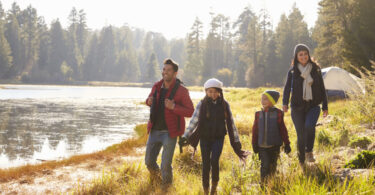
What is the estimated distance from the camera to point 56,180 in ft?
23.5

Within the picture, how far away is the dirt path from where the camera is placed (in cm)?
644

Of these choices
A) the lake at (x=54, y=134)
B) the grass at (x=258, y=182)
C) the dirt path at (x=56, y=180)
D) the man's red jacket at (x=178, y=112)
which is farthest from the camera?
the lake at (x=54, y=134)

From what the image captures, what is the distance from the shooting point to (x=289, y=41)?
176 ft

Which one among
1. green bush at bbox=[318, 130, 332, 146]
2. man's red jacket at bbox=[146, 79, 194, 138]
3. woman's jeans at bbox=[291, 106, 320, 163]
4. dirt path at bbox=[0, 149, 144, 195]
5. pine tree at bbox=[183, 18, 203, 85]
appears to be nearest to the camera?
man's red jacket at bbox=[146, 79, 194, 138]

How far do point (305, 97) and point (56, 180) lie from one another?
18.4ft

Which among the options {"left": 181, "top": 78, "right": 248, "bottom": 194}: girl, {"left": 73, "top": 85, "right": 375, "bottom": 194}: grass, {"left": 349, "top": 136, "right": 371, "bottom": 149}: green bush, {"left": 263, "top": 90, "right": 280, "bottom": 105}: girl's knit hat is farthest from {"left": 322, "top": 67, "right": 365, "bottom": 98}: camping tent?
{"left": 181, "top": 78, "right": 248, "bottom": 194}: girl

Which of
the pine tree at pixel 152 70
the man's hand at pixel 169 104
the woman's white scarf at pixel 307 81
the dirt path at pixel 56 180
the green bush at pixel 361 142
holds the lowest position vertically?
the dirt path at pixel 56 180

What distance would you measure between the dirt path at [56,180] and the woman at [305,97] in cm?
370

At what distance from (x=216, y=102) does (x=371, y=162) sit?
2.39 metres

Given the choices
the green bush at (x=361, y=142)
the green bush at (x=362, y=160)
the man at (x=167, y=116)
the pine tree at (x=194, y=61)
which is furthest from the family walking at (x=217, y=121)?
the pine tree at (x=194, y=61)

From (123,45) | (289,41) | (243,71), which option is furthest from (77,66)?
(289,41)

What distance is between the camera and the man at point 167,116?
4676mm

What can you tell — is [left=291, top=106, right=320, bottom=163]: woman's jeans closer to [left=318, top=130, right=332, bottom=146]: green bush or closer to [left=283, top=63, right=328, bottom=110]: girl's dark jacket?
[left=283, top=63, right=328, bottom=110]: girl's dark jacket

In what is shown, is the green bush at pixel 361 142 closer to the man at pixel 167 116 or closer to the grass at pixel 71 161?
the man at pixel 167 116
